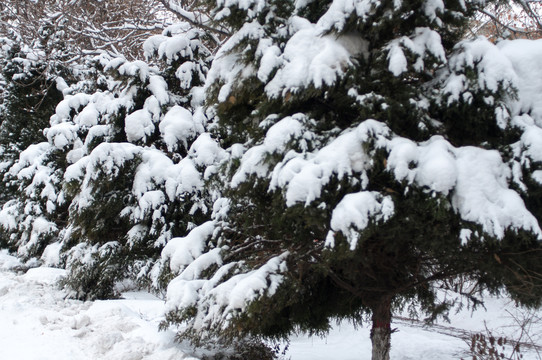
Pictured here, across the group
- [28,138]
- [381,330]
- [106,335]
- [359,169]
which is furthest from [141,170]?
[28,138]

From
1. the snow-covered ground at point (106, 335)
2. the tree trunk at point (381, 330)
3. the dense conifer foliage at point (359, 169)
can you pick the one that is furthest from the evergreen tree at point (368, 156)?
the snow-covered ground at point (106, 335)

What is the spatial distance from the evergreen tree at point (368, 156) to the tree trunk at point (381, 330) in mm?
234

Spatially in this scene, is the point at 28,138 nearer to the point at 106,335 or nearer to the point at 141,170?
the point at 141,170

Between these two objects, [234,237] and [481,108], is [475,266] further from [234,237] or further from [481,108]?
[234,237]

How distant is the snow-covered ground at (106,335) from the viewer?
4.34 m

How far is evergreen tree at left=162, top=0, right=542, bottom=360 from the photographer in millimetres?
2660

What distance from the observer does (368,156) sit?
9.23ft

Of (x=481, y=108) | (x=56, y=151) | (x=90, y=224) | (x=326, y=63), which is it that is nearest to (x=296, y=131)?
(x=326, y=63)

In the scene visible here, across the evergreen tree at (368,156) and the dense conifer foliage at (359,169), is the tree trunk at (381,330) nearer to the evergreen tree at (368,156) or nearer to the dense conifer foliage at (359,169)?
the dense conifer foliage at (359,169)

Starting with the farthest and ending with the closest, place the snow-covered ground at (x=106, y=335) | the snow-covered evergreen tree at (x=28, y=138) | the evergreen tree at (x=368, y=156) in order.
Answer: the snow-covered evergreen tree at (x=28, y=138), the snow-covered ground at (x=106, y=335), the evergreen tree at (x=368, y=156)

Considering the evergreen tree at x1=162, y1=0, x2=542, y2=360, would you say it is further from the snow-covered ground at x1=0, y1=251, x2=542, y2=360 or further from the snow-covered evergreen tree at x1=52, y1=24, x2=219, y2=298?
the snow-covered evergreen tree at x1=52, y1=24, x2=219, y2=298

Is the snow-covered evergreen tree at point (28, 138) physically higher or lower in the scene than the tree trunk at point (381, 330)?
higher

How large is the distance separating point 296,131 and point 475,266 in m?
1.67

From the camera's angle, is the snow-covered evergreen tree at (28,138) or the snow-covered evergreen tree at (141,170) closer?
the snow-covered evergreen tree at (141,170)
